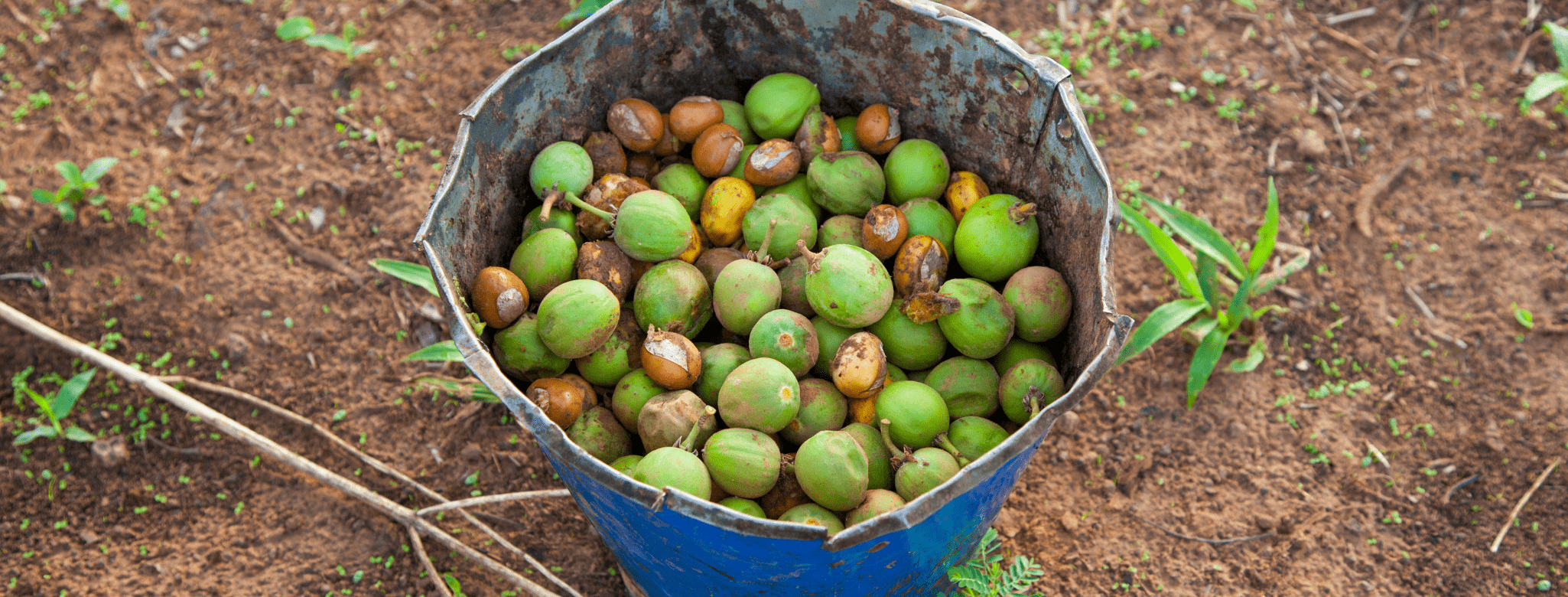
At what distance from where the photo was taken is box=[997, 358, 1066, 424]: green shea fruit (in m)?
2.51

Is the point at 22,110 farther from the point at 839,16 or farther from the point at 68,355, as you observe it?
the point at 839,16

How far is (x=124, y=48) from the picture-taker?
4902 millimetres

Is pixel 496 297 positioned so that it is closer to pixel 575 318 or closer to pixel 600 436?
pixel 575 318

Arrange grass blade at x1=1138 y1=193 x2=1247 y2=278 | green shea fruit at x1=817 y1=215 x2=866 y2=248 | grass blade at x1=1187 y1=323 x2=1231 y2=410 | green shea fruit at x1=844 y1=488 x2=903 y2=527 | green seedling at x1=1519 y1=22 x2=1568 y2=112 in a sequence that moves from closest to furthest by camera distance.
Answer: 1. green shea fruit at x1=844 y1=488 x2=903 y2=527
2. green shea fruit at x1=817 y1=215 x2=866 y2=248
3. grass blade at x1=1187 y1=323 x2=1231 y2=410
4. grass blade at x1=1138 y1=193 x2=1247 y2=278
5. green seedling at x1=1519 y1=22 x2=1568 y2=112

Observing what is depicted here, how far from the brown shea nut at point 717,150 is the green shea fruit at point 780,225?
0.67ft

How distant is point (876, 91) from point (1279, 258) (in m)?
2.17

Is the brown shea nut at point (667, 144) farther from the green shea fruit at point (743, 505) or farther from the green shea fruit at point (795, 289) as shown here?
the green shea fruit at point (743, 505)

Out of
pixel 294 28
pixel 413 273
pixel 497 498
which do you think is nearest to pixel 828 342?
pixel 497 498

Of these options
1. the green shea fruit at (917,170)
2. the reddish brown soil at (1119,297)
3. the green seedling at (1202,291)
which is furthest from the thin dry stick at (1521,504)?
the green shea fruit at (917,170)

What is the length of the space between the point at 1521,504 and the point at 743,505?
10.0 ft

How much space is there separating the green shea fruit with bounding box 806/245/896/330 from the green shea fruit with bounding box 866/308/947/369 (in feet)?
0.36

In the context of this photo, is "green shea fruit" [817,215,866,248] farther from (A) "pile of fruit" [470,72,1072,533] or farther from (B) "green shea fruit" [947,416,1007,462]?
(B) "green shea fruit" [947,416,1007,462]

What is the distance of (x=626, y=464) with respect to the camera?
2559mm

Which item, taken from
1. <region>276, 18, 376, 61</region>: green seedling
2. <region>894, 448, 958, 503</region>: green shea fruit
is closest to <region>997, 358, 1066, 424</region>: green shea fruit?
<region>894, 448, 958, 503</region>: green shea fruit
